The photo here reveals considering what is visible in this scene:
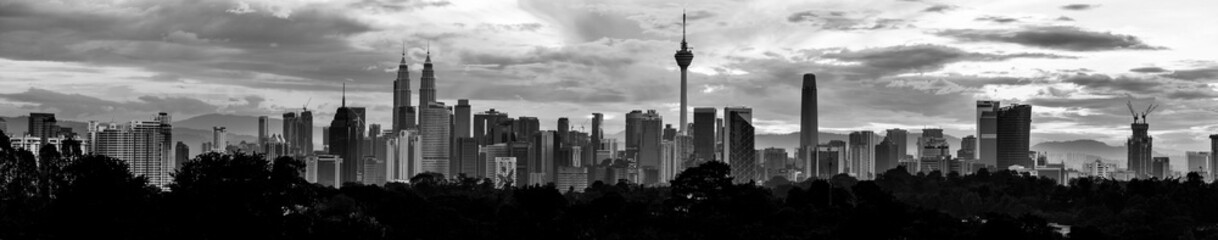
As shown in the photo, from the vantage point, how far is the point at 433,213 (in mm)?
80250

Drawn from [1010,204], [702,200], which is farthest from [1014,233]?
[1010,204]

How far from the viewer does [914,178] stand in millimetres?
199000

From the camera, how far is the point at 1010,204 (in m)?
140

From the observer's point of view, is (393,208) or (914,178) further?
(914,178)

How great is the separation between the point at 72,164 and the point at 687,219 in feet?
103

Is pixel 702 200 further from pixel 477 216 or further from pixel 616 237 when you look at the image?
pixel 616 237

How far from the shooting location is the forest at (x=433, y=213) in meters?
51.2

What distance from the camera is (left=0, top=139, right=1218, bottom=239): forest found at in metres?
51.2

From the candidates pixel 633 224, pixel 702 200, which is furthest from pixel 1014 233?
pixel 702 200

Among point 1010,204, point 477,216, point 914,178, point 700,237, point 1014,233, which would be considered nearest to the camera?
point 1014,233

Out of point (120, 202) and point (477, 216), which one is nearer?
point (120, 202)

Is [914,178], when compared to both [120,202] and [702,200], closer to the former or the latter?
[702,200]

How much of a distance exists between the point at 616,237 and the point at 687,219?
10.0 metres

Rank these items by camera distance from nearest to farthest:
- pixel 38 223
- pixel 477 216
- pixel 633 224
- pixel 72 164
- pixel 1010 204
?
pixel 38 223 < pixel 72 164 < pixel 633 224 < pixel 477 216 < pixel 1010 204
